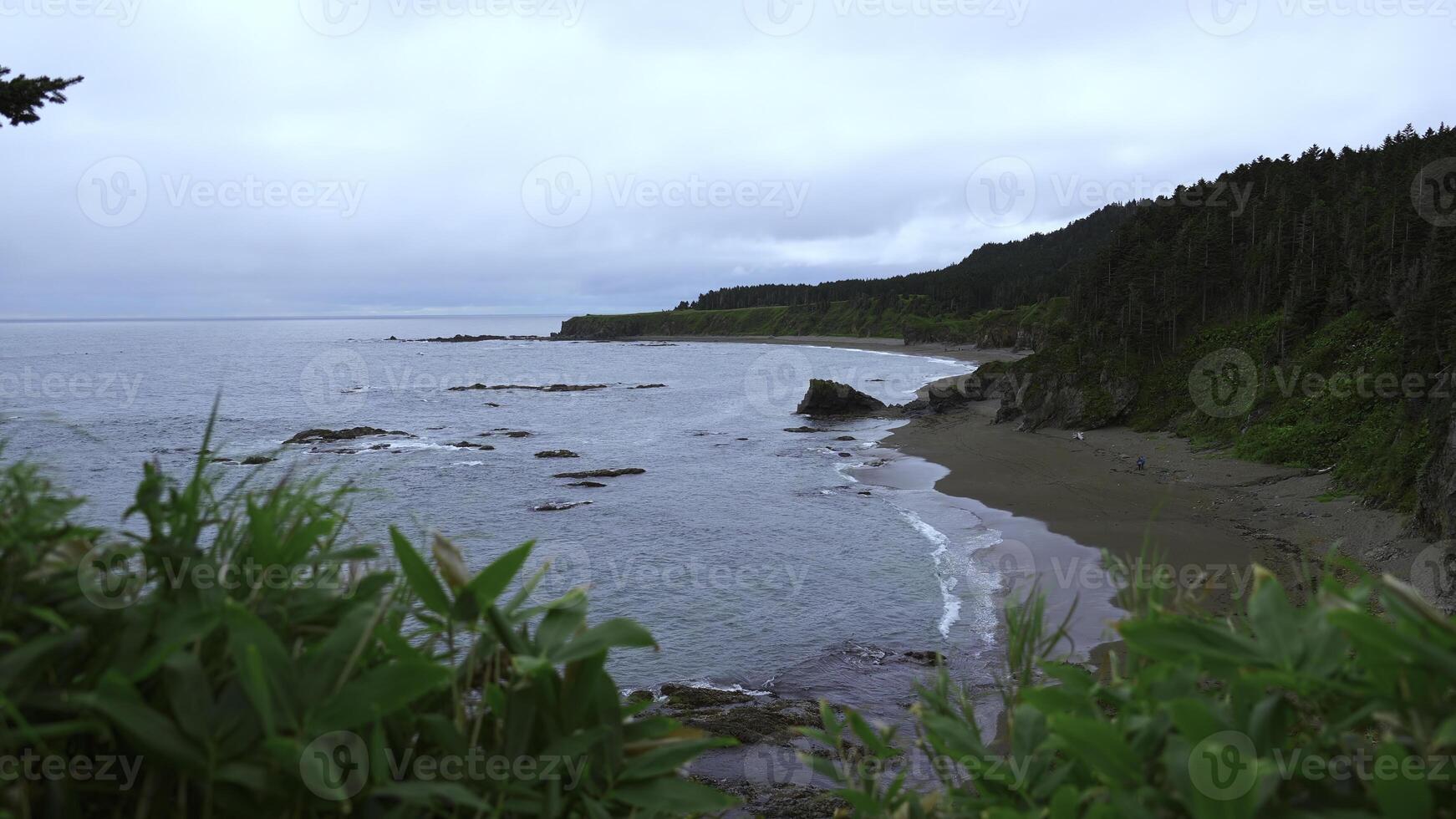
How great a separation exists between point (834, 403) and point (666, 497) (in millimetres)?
27259

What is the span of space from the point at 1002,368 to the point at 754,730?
5406cm

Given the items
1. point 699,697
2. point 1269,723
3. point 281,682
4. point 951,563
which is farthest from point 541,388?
point 1269,723

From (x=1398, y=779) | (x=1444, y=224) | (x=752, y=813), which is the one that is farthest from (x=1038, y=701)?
(x=1444, y=224)

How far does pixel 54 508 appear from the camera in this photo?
1406mm

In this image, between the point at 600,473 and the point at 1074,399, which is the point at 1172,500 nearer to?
the point at 1074,399

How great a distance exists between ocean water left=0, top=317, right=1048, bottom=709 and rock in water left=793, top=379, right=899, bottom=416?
7.73 feet

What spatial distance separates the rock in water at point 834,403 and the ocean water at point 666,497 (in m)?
2.36

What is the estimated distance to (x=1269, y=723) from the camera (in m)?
1.21

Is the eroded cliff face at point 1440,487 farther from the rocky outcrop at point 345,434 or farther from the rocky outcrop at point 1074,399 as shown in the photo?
the rocky outcrop at point 345,434

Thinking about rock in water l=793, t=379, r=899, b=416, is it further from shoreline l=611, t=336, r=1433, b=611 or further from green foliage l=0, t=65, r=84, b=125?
green foliage l=0, t=65, r=84, b=125

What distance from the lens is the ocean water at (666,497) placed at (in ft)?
54.1

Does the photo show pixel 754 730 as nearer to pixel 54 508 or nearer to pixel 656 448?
pixel 54 508

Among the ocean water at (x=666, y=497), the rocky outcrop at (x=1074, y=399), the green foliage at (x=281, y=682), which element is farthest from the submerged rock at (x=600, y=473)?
the green foliage at (x=281, y=682)

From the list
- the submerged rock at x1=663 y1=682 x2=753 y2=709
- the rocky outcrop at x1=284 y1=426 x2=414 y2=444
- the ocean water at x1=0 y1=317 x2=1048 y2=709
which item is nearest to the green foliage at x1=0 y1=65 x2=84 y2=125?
the ocean water at x1=0 y1=317 x2=1048 y2=709
